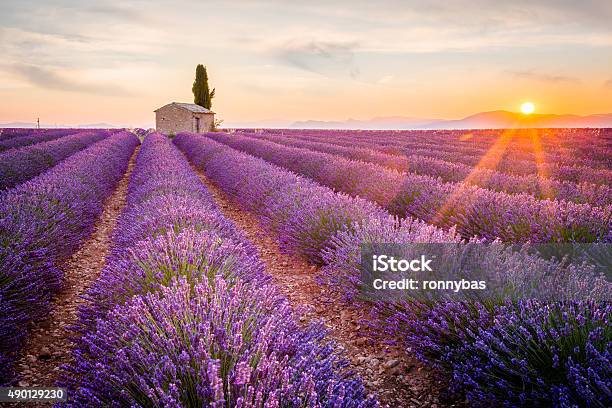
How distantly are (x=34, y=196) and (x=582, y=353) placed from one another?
191 inches

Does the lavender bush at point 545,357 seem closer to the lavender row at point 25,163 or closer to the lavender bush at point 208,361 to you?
the lavender bush at point 208,361

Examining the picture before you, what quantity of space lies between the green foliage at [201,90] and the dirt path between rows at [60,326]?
120 feet

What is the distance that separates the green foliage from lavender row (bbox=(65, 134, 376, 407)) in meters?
39.5

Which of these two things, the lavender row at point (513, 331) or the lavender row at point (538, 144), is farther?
the lavender row at point (538, 144)

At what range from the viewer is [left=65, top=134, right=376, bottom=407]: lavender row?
135cm

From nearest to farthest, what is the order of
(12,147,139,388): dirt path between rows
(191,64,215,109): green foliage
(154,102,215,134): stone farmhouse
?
(12,147,139,388): dirt path between rows → (154,102,215,134): stone farmhouse → (191,64,215,109): green foliage

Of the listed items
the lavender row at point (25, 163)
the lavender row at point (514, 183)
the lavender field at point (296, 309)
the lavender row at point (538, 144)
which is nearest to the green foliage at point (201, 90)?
the lavender row at point (538, 144)

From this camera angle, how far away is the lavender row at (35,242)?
2.50 meters

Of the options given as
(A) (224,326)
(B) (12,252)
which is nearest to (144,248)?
(B) (12,252)

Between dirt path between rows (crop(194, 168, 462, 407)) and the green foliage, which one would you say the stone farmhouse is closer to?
the green foliage

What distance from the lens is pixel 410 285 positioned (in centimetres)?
256

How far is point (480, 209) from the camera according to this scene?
14.0 ft

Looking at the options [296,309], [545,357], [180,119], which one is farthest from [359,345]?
[180,119]

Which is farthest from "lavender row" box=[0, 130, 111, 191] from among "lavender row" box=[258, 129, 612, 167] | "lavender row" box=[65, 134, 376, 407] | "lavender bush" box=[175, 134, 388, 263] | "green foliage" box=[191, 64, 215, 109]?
"green foliage" box=[191, 64, 215, 109]
